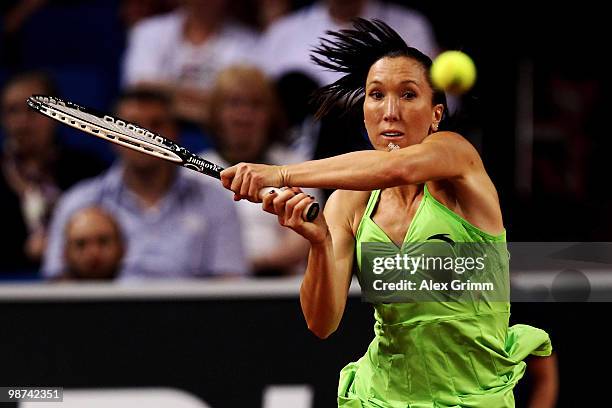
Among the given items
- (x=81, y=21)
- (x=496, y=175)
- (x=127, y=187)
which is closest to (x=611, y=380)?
(x=496, y=175)

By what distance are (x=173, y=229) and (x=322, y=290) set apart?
246 centimetres

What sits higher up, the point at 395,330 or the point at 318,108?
the point at 318,108

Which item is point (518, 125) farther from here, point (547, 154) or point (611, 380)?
point (611, 380)

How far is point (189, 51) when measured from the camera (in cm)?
611

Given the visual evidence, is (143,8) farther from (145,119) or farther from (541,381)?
(541,381)

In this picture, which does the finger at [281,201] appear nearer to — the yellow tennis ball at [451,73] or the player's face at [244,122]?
the yellow tennis ball at [451,73]

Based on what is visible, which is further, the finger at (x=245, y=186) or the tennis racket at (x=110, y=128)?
the tennis racket at (x=110, y=128)

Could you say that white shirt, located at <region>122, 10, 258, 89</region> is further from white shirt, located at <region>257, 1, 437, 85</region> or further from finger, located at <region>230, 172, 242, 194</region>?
finger, located at <region>230, 172, 242, 194</region>

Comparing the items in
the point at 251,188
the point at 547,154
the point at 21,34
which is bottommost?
the point at 251,188

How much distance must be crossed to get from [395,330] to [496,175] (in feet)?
7.41

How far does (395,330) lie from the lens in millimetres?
3311

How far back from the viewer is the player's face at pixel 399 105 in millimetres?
3088

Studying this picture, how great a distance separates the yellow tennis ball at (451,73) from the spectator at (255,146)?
2.43 m

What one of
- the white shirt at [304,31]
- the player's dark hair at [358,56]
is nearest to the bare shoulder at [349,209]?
the player's dark hair at [358,56]
